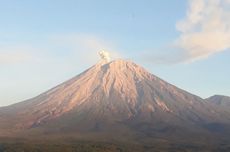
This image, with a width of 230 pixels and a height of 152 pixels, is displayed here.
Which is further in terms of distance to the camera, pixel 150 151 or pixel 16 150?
pixel 150 151

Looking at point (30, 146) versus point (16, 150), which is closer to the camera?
point (16, 150)

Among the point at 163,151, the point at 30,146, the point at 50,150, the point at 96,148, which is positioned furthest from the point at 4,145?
the point at 163,151

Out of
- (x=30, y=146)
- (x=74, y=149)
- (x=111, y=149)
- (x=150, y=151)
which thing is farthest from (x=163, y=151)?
(x=30, y=146)

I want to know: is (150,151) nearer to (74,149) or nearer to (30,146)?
(74,149)

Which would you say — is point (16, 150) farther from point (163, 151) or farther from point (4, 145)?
point (163, 151)

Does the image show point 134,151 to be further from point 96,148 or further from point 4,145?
point 4,145

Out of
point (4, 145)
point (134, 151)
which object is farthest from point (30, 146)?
point (134, 151)
